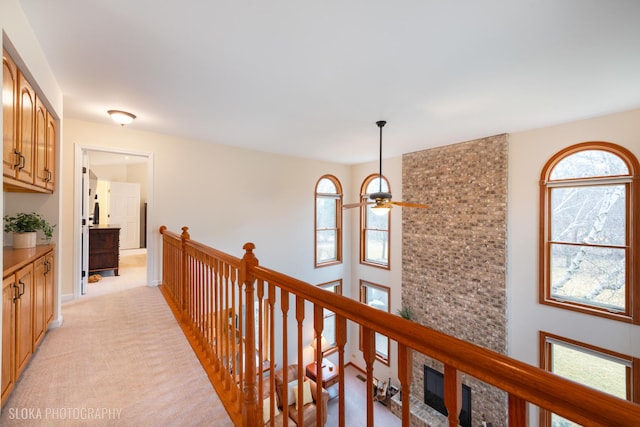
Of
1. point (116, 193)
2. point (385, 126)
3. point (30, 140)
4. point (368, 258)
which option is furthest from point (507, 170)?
point (116, 193)

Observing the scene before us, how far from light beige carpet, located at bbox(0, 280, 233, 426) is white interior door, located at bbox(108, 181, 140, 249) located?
15.2 ft

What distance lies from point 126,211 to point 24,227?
16.1 feet

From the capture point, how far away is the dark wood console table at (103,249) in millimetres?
4383

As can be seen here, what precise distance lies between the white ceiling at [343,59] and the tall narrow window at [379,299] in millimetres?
3984

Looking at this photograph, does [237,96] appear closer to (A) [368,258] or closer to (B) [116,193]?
(A) [368,258]

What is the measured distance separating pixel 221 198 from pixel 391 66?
3.51 meters

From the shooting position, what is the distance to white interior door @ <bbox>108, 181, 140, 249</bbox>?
6375 mm

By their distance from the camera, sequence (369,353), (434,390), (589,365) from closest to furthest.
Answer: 1. (369,353)
2. (589,365)
3. (434,390)

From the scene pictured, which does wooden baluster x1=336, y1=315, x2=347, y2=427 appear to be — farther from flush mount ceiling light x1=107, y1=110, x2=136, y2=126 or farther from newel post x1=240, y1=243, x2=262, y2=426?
flush mount ceiling light x1=107, y1=110, x2=136, y2=126

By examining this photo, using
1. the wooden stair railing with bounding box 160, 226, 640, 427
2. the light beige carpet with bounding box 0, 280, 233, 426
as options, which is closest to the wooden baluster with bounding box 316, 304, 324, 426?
the wooden stair railing with bounding box 160, 226, 640, 427

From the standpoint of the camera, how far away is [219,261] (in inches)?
71.7

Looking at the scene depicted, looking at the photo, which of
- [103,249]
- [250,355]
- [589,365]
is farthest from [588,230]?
[103,249]

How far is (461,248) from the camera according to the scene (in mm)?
4473

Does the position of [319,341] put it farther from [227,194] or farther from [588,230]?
[588,230]
